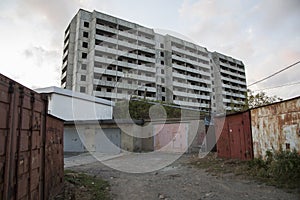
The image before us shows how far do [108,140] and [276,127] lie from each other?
42.2 feet

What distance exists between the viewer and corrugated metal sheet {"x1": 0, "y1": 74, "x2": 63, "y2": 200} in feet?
7.92

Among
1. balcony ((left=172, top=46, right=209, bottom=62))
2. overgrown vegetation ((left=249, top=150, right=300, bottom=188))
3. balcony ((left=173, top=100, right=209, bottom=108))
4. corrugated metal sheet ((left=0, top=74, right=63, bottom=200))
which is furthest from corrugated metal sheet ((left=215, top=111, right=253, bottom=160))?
balcony ((left=172, top=46, right=209, bottom=62))

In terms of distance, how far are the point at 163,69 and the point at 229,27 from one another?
34541 millimetres

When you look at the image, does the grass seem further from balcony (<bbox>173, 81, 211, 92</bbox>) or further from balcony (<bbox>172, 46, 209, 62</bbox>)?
balcony (<bbox>172, 46, 209, 62</bbox>)

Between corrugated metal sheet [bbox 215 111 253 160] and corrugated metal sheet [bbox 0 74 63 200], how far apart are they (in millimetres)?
7827

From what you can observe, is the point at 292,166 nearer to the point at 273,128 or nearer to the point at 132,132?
the point at 273,128

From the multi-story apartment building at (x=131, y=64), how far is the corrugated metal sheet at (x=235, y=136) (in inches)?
853

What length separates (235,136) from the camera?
9727 millimetres

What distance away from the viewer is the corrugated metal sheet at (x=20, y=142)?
241 cm

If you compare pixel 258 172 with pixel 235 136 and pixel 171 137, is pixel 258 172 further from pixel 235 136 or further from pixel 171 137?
pixel 171 137

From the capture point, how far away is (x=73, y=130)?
1747 cm

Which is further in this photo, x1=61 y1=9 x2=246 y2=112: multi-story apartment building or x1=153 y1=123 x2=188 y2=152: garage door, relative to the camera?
x1=61 y1=9 x2=246 y2=112: multi-story apartment building

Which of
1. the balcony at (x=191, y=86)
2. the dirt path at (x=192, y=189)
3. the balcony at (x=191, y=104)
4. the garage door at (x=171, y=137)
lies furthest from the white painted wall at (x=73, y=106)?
the balcony at (x=191, y=86)

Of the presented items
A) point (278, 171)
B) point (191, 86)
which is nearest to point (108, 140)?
point (278, 171)
